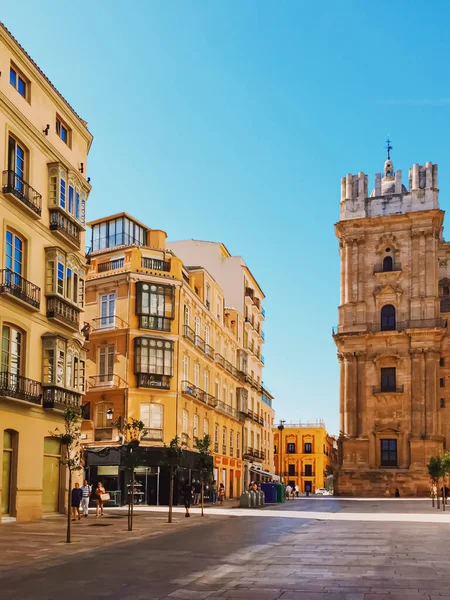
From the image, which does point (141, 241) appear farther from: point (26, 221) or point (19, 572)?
point (19, 572)

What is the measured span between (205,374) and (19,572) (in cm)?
4045

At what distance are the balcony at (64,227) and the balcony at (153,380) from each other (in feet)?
47.9

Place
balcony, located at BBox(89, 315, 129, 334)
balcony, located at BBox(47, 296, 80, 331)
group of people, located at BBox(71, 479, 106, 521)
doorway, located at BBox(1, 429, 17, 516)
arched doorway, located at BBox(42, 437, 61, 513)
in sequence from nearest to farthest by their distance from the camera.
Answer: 1. doorway, located at BBox(1, 429, 17, 516)
2. group of people, located at BBox(71, 479, 106, 521)
3. balcony, located at BBox(47, 296, 80, 331)
4. arched doorway, located at BBox(42, 437, 61, 513)
5. balcony, located at BBox(89, 315, 129, 334)

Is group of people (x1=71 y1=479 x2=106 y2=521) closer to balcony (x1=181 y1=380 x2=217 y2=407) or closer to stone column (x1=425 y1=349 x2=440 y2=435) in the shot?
balcony (x1=181 y1=380 x2=217 y2=407)

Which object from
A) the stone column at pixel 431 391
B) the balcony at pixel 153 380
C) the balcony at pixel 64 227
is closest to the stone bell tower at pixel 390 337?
the stone column at pixel 431 391

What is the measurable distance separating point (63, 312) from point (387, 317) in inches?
1975

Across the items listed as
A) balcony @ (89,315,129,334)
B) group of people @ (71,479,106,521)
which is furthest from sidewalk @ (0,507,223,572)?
balcony @ (89,315,129,334)

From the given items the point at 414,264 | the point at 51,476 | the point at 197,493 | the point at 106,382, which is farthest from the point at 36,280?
the point at 414,264

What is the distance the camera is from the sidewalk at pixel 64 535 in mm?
16875

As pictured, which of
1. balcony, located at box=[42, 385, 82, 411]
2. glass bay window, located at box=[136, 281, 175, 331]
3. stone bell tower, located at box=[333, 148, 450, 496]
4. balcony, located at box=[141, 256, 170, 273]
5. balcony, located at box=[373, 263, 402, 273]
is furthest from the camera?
balcony, located at box=[373, 263, 402, 273]

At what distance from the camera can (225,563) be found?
16125 millimetres

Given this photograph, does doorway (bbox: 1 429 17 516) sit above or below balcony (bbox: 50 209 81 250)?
below

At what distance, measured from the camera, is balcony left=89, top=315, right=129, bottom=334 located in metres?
46.0

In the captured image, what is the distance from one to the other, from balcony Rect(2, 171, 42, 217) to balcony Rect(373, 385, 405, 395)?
51.0 meters
